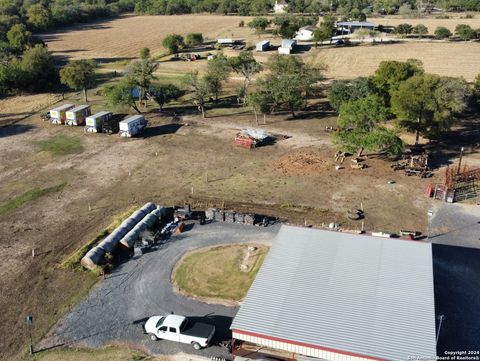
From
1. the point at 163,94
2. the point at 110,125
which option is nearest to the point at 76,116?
the point at 110,125

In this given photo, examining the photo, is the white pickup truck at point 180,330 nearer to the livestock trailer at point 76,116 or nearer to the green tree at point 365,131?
the green tree at point 365,131

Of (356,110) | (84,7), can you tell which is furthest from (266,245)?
(84,7)

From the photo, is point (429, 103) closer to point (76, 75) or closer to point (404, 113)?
point (404, 113)

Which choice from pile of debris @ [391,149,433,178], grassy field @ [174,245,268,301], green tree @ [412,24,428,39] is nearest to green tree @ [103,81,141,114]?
grassy field @ [174,245,268,301]

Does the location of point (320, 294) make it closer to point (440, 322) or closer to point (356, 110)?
point (440, 322)

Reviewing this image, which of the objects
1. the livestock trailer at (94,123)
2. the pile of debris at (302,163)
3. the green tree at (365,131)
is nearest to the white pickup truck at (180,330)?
the pile of debris at (302,163)
